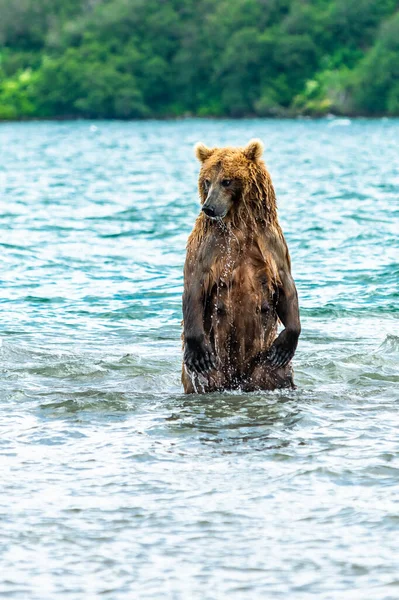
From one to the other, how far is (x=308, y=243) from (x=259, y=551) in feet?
44.1

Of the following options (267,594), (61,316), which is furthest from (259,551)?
(61,316)

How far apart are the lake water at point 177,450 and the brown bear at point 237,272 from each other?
0.37 metres

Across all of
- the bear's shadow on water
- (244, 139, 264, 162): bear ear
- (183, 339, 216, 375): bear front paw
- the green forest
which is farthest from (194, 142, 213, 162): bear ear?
the green forest

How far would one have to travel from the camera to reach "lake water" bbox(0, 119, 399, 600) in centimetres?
462

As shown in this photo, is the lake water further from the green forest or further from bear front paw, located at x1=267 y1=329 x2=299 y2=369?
the green forest

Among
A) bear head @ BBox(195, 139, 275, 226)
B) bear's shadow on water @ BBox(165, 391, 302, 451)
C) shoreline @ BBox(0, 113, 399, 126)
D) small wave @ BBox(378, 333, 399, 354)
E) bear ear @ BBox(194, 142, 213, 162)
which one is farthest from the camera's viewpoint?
shoreline @ BBox(0, 113, 399, 126)

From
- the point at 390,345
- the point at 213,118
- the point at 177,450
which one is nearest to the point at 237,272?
the point at 177,450

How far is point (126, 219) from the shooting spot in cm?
2280

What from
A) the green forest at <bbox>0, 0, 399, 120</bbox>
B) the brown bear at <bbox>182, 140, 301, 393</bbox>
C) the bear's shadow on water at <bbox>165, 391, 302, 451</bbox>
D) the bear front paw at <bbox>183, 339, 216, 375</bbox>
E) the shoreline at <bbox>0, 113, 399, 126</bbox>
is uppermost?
the green forest at <bbox>0, 0, 399, 120</bbox>

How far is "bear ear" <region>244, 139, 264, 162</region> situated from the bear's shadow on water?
4.94ft

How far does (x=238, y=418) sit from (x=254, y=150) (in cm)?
167

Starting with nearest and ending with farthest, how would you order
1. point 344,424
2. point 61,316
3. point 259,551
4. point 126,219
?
point 259,551
point 344,424
point 61,316
point 126,219

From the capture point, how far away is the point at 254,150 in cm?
716

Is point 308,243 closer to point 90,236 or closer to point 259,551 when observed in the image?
point 90,236
